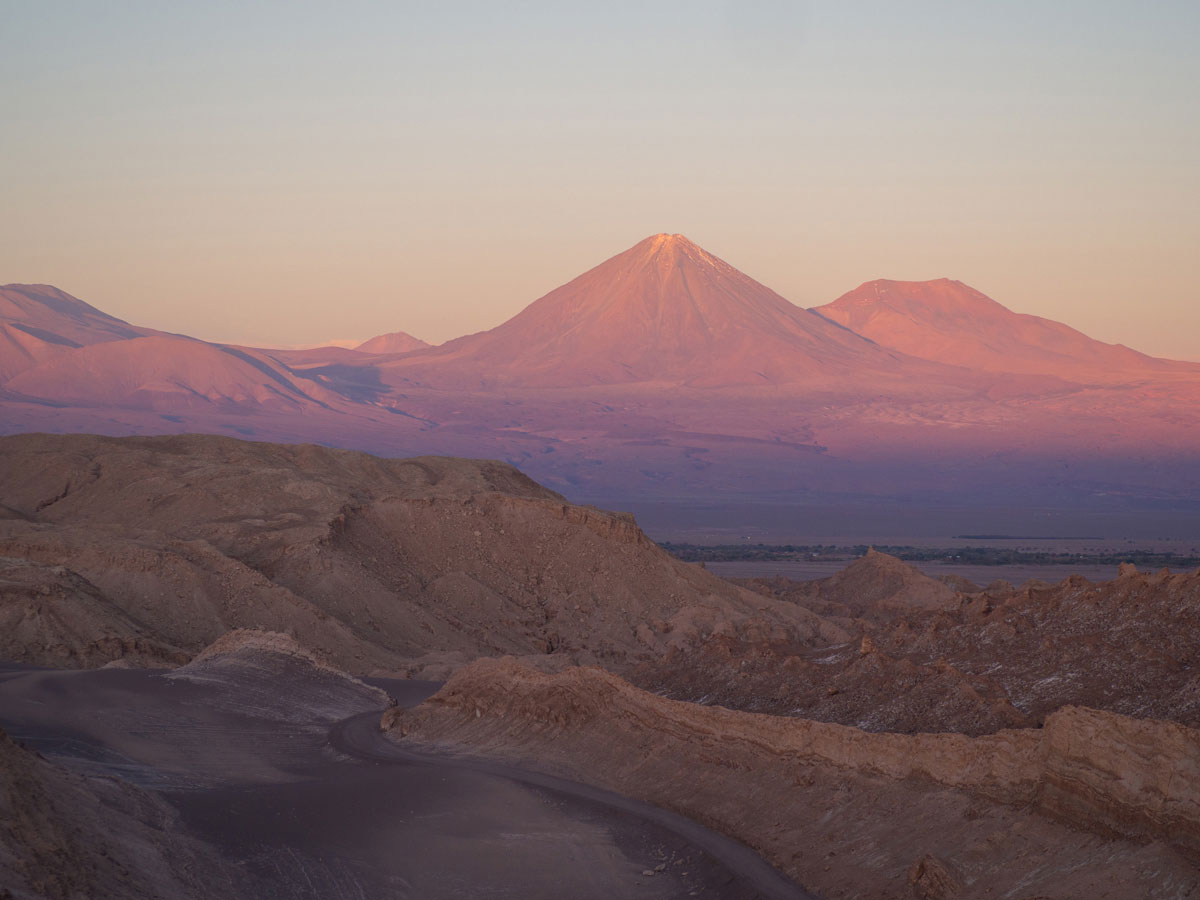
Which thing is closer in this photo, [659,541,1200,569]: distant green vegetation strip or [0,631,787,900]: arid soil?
[0,631,787,900]: arid soil

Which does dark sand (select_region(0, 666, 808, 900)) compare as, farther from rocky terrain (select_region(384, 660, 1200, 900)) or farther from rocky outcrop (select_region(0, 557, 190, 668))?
rocky outcrop (select_region(0, 557, 190, 668))

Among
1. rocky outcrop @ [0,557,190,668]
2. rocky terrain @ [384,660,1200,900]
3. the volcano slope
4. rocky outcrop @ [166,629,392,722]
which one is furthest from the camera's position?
the volcano slope

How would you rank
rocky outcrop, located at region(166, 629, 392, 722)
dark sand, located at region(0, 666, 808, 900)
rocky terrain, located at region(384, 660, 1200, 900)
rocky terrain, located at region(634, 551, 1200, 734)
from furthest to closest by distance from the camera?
rocky outcrop, located at region(166, 629, 392, 722) < rocky terrain, located at region(634, 551, 1200, 734) < dark sand, located at region(0, 666, 808, 900) < rocky terrain, located at region(384, 660, 1200, 900)

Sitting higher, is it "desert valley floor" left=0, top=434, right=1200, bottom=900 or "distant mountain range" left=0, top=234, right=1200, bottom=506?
"distant mountain range" left=0, top=234, right=1200, bottom=506

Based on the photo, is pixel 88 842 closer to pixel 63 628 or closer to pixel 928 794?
pixel 928 794

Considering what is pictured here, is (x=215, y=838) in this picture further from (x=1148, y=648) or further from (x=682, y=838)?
(x=1148, y=648)

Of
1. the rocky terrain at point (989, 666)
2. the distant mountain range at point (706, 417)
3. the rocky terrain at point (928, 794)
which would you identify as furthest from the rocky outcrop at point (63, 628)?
the distant mountain range at point (706, 417)

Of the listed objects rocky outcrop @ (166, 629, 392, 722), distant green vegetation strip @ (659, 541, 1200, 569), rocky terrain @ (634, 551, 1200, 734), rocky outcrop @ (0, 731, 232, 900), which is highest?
rocky terrain @ (634, 551, 1200, 734)

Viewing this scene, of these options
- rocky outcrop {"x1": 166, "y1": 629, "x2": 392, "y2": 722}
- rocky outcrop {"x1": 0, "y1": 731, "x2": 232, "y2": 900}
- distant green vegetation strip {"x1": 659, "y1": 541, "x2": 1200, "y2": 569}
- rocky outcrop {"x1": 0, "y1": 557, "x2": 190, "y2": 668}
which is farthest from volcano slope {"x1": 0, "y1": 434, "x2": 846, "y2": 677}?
distant green vegetation strip {"x1": 659, "y1": 541, "x2": 1200, "y2": 569}
